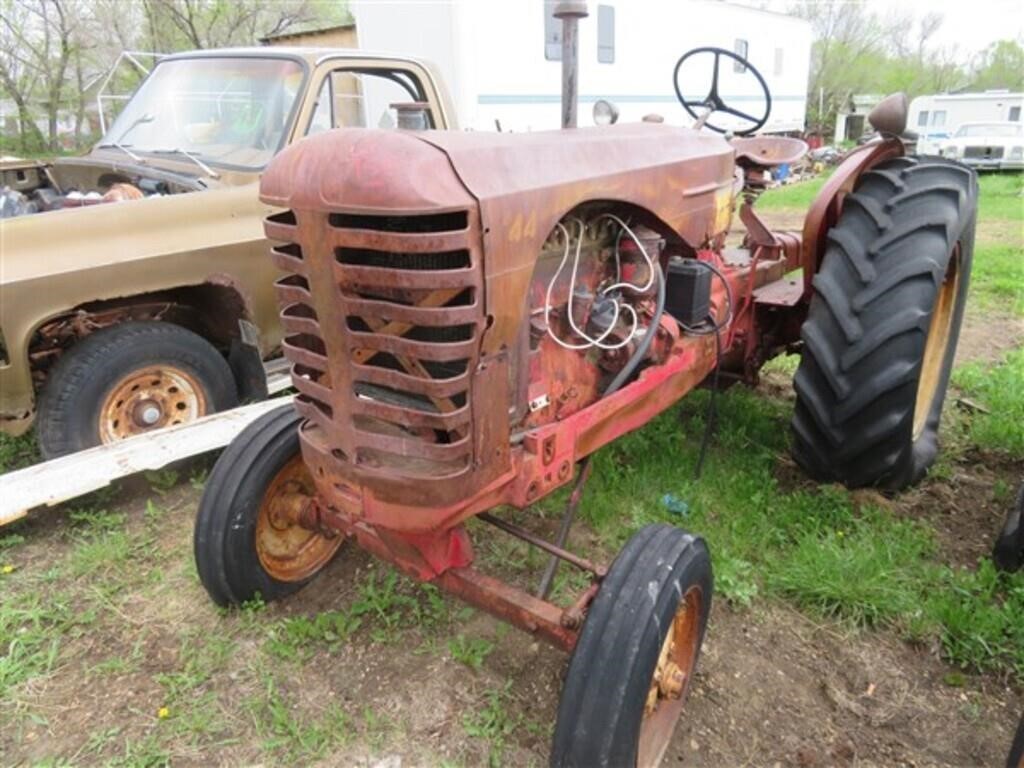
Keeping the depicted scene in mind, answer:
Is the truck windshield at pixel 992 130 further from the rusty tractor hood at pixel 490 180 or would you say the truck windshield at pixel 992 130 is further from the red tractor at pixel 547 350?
the rusty tractor hood at pixel 490 180

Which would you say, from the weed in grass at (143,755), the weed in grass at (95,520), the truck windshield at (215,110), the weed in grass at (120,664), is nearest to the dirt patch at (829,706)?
the weed in grass at (143,755)

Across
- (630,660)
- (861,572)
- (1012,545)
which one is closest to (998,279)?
(1012,545)

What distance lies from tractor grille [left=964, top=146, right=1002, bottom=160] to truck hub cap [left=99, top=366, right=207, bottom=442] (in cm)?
1792

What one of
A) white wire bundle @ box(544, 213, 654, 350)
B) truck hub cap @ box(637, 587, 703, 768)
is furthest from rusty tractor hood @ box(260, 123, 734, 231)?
truck hub cap @ box(637, 587, 703, 768)

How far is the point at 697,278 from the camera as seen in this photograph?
8.17 ft

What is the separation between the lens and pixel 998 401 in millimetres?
3963

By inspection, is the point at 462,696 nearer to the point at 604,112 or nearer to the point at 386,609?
the point at 386,609

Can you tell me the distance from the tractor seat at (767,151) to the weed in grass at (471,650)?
2227 mm

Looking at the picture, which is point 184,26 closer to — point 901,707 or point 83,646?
point 83,646

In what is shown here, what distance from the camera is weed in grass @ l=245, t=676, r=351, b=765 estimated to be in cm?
214

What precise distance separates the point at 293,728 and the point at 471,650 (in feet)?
1.87

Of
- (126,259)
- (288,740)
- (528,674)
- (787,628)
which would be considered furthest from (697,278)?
(126,259)

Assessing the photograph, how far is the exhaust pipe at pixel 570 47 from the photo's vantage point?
6.59 feet

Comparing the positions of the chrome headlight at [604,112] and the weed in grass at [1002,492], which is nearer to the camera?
the chrome headlight at [604,112]
